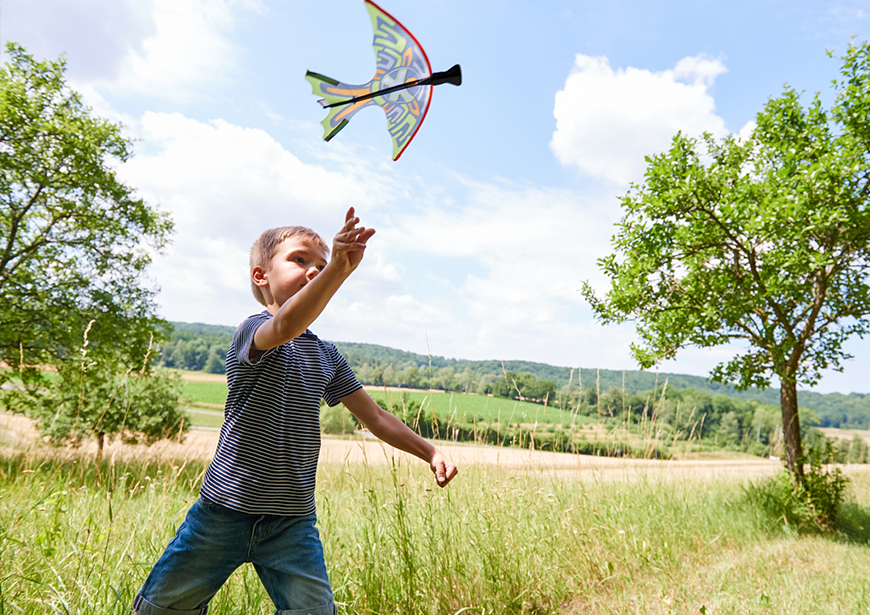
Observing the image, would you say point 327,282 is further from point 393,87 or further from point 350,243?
point 393,87

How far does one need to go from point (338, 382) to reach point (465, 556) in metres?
1.58

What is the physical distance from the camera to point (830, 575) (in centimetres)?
391

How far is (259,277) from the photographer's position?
66.5 inches

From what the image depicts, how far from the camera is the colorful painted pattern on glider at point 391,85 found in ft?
4.58

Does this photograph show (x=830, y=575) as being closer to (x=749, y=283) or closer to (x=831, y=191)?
(x=749, y=283)

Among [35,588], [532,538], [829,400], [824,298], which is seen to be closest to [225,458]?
[35,588]

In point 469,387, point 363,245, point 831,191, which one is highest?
point 831,191

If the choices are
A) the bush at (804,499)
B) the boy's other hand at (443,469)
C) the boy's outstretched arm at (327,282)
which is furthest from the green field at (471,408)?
the bush at (804,499)

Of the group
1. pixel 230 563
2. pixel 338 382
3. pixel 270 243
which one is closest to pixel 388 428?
pixel 338 382

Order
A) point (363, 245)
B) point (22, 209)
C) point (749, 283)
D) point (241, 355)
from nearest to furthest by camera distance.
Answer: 1. point (363, 245)
2. point (241, 355)
3. point (749, 283)
4. point (22, 209)

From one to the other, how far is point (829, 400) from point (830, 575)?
134351 millimetres

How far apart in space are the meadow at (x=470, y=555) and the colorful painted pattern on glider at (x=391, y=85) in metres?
1.78

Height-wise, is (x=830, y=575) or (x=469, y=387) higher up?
(x=469, y=387)

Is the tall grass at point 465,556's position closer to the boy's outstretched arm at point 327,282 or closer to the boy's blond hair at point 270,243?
the boy's blond hair at point 270,243
